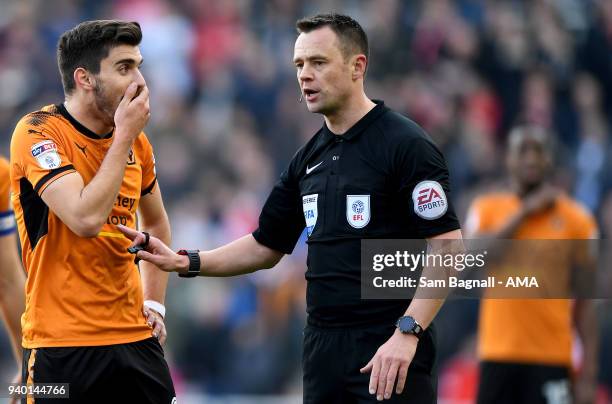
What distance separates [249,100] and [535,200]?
5363 millimetres

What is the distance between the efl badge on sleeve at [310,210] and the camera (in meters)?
5.93

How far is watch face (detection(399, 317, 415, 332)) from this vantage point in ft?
17.7

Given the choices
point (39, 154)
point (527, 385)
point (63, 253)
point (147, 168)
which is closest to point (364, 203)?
point (147, 168)

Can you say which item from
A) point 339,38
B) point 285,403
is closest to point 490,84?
point 285,403

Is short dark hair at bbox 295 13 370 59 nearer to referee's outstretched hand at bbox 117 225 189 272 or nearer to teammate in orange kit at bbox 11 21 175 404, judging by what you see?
teammate in orange kit at bbox 11 21 175 404

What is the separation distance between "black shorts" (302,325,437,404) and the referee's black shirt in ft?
0.23

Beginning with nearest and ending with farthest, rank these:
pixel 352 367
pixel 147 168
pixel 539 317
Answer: pixel 352 367, pixel 147 168, pixel 539 317

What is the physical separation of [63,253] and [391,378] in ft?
5.42

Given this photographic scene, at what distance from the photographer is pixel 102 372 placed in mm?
5508

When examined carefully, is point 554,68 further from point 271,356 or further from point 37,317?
point 37,317

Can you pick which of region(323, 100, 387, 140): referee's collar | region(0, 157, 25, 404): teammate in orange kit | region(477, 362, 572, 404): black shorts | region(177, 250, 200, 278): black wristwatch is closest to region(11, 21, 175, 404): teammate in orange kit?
region(177, 250, 200, 278): black wristwatch

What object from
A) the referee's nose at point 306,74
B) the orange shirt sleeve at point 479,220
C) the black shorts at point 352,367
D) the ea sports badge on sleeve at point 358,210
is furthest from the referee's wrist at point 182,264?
the orange shirt sleeve at point 479,220

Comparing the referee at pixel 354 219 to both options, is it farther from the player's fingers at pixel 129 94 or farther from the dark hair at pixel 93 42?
the dark hair at pixel 93 42

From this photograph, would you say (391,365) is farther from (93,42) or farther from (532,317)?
(532,317)
